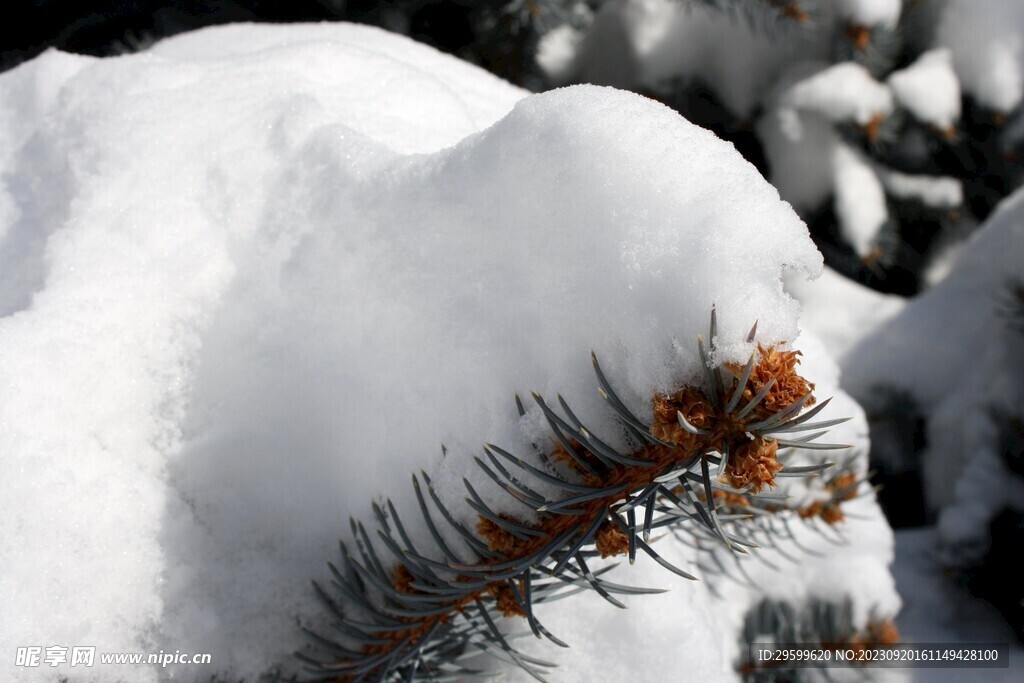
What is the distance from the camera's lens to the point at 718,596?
2.75 ft

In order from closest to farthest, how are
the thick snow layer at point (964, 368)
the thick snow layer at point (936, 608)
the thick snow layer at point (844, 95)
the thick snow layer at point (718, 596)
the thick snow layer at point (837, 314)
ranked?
1. the thick snow layer at point (718, 596)
2. the thick snow layer at point (936, 608)
3. the thick snow layer at point (964, 368)
4. the thick snow layer at point (844, 95)
5. the thick snow layer at point (837, 314)

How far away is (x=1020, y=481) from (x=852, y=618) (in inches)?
26.1

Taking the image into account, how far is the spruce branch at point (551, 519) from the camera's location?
1.13ft

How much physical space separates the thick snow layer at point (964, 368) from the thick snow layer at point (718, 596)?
0.55 meters

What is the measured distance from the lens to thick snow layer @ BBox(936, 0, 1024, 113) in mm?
1549

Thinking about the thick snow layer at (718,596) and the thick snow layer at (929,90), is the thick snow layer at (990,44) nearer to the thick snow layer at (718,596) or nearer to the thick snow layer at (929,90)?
the thick snow layer at (929,90)

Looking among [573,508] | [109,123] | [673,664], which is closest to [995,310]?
[673,664]

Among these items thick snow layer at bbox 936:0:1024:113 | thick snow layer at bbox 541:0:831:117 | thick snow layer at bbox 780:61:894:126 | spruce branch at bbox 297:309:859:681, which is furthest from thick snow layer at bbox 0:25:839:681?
thick snow layer at bbox 936:0:1024:113

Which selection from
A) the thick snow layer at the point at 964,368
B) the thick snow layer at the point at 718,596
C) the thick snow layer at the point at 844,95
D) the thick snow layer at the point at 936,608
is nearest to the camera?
the thick snow layer at the point at 718,596

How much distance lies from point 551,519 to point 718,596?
0.50 m

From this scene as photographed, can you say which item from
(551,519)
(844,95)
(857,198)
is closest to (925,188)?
(857,198)

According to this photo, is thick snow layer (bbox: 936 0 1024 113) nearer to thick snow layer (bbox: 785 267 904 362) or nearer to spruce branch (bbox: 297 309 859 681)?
thick snow layer (bbox: 785 267 904 362)

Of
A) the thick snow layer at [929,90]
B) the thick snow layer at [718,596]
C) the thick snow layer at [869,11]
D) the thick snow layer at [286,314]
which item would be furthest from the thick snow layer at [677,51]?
the thick snow layer at [286,314]

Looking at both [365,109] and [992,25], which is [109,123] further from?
[992,25]
